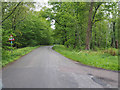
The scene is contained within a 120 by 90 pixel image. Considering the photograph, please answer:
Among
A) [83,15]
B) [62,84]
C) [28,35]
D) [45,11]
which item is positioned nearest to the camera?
[62,84]

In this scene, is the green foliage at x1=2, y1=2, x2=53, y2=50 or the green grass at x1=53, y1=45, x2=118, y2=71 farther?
the green foliage at x1=2, y1=2, x2=53, y2=50

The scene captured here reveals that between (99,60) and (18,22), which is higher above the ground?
(18,22)

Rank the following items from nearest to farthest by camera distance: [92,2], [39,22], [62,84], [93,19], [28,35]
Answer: [62,84]
[92,2]
[93,19]
[28,35]
[39,22]

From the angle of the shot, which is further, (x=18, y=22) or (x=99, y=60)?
(x=18, y=22)

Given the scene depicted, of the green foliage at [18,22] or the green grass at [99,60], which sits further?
the green foliage at [18,22]

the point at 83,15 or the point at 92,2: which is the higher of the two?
the point at 92,2

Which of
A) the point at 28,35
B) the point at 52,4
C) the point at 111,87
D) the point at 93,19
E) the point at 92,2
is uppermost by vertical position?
the point at 52,4

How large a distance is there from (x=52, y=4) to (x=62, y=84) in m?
25.5

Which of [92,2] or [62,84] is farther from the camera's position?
[92,2]

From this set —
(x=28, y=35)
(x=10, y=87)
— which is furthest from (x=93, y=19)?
(x=28, y=35)

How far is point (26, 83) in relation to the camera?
4.13 m

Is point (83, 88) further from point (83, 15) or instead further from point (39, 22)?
point (39, 22)

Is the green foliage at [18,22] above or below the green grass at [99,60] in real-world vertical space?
above

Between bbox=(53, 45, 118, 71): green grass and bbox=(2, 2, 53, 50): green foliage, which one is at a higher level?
bbox=(2, 2, 53, 50): green foliage
